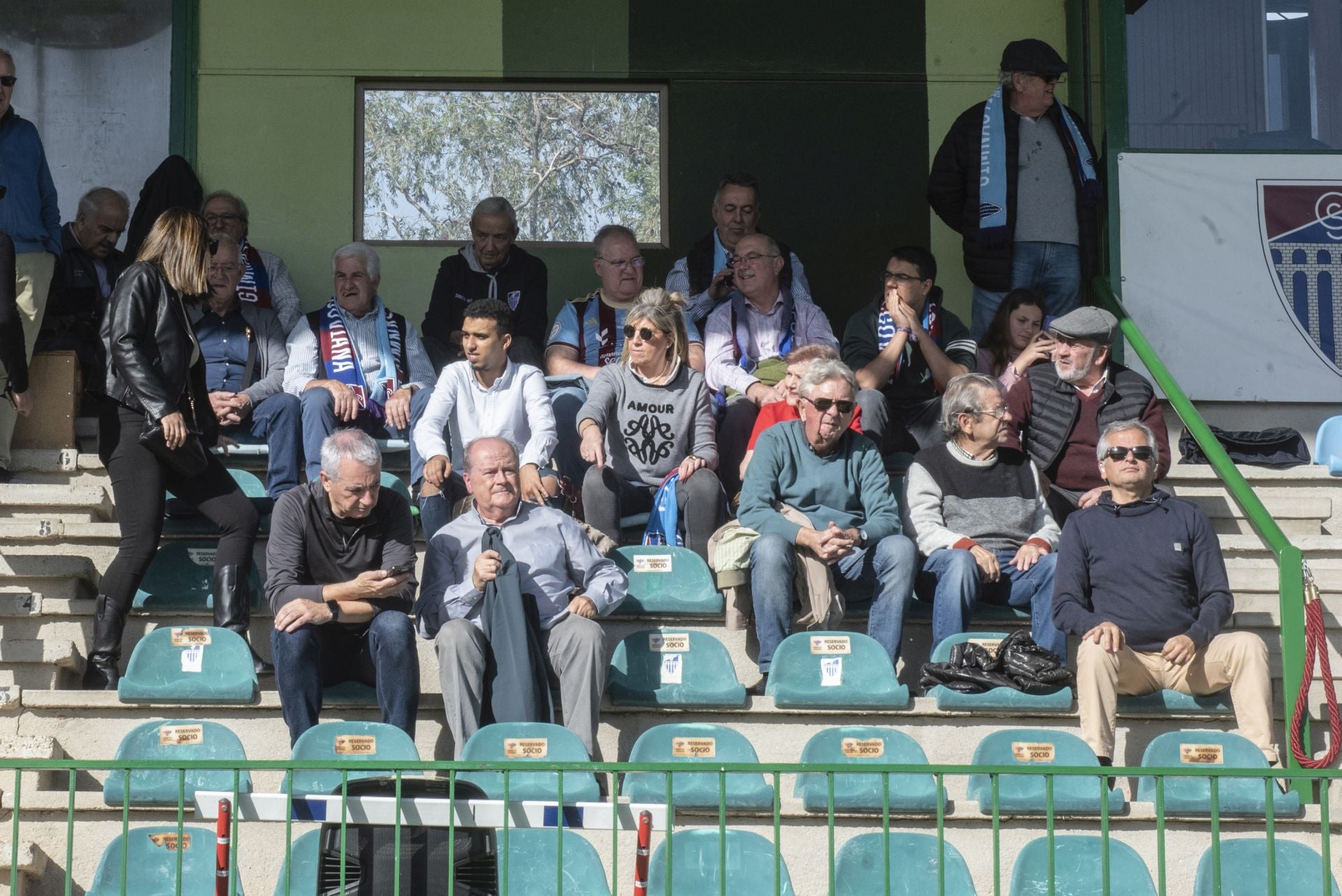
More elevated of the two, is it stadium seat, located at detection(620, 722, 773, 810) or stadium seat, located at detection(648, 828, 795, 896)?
stadium seat, located at detection(620, 722, 773, 810)

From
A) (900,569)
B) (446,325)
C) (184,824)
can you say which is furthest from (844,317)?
(184,824)

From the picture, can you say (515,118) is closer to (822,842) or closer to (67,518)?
(67,518)

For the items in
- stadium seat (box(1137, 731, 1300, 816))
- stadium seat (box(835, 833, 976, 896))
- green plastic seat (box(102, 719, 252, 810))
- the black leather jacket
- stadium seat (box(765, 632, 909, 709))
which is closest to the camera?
stadium seat (box(835, 833, 976, 896))

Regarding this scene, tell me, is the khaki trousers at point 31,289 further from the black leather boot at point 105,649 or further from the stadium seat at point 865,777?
the stadium seat at point 865,777

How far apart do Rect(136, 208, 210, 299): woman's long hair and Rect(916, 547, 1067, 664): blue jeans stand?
2.86 m

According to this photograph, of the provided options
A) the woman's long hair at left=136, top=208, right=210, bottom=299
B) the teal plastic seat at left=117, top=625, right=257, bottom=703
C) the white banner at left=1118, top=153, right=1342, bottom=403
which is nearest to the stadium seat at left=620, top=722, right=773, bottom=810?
the teal plastic seat at left=117, top=625, right=257, bottom=703

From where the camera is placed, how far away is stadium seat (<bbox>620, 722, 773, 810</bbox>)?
5.63m

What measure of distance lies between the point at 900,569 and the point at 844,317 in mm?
2891

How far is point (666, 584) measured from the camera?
662 centimetres

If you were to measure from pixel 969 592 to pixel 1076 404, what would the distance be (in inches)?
50.4

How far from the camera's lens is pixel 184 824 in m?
5.34

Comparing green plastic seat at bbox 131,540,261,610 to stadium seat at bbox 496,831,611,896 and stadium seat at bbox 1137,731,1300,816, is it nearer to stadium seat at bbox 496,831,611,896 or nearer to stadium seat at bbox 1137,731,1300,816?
stadium seat at bbox 496,831,611,896

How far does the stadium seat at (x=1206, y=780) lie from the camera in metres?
5.80

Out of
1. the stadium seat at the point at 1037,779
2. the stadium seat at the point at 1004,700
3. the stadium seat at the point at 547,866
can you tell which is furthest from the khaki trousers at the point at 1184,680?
the stadium seat at the point at 547,866
